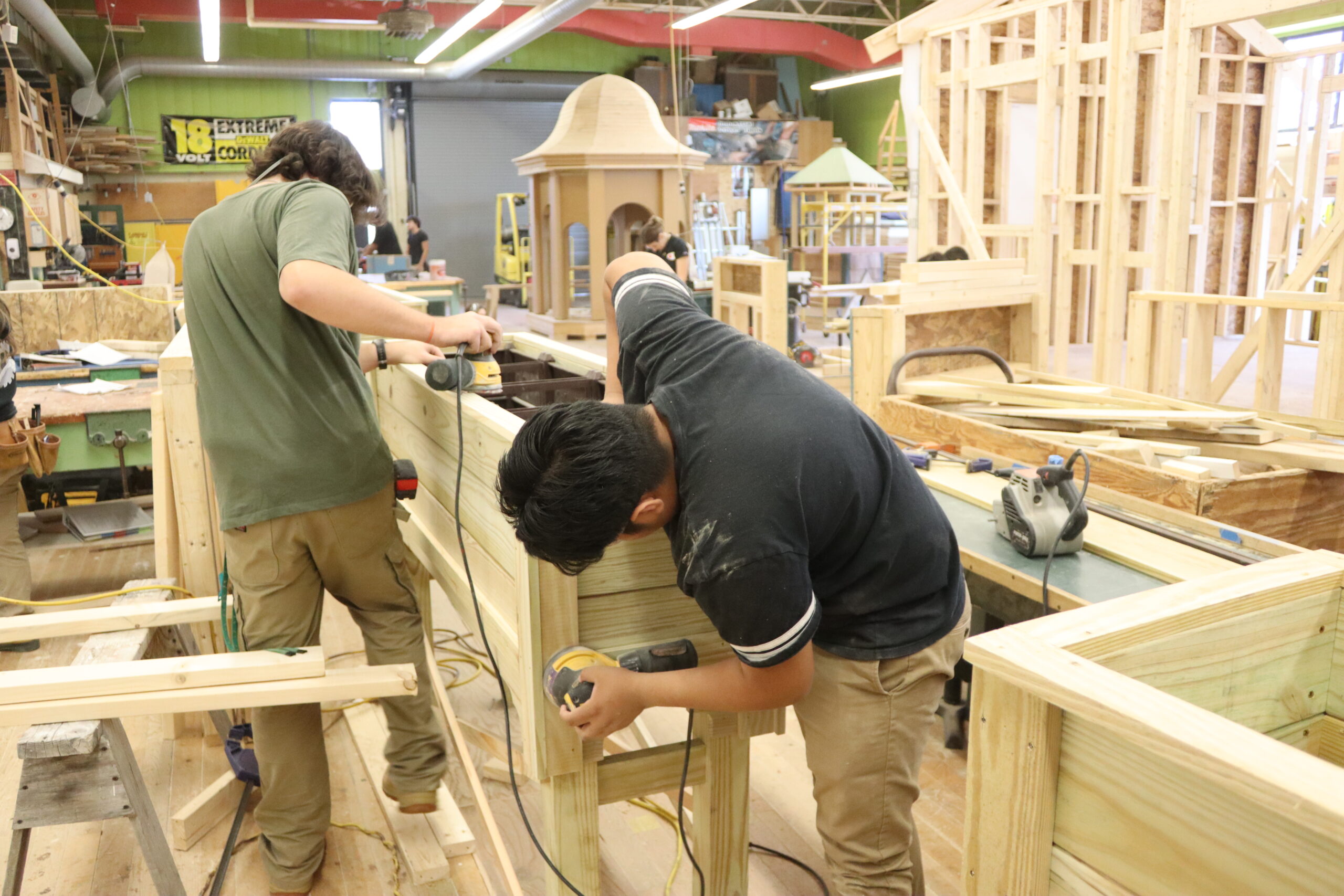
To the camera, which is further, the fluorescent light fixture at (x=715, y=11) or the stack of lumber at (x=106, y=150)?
the stack of lumber at (x=106, y=150)

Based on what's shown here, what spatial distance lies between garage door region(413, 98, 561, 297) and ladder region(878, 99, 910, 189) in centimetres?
648

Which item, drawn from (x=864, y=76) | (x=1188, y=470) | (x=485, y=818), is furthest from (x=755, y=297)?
(x=864, y=76)

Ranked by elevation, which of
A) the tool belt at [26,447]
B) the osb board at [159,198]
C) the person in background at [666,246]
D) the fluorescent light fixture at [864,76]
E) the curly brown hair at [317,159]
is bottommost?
the tool belt at [26,447]

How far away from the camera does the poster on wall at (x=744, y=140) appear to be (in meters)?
18.5

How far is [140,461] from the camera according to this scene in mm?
4977

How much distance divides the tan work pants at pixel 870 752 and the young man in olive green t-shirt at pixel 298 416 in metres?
1.26

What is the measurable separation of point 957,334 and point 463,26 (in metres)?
9.89

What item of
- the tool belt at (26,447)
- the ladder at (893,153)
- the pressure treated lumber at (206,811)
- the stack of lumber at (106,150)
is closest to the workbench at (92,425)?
the tool belt at (26,447)

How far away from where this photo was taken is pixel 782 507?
1.51 metres

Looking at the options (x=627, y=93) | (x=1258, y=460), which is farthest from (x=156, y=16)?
(x=1258, y=460)

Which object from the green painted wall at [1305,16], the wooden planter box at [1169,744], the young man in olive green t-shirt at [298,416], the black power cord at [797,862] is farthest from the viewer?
the green painted wall at [1305,16]

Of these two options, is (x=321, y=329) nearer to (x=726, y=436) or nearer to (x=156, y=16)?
(x=726, y=436)

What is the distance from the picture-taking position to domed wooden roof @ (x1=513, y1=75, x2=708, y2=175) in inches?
417

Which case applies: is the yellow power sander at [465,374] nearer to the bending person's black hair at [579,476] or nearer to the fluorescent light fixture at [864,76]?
the bending person's black hair at [579,476]
